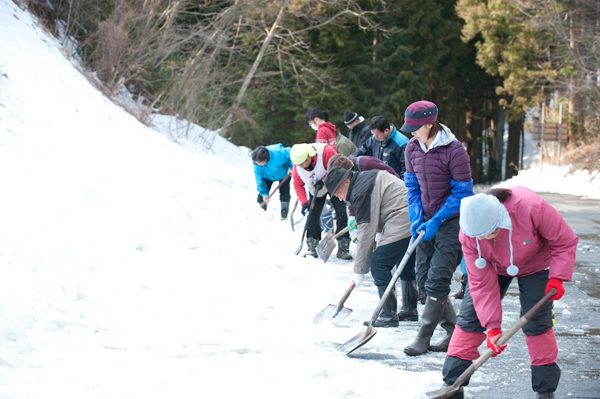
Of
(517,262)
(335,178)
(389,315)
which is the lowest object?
(389,315)

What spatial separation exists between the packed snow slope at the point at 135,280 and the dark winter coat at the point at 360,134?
1.78 metres

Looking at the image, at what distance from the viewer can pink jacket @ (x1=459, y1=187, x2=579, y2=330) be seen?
301 cm

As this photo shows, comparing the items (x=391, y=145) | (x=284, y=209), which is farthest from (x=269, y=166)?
(x=391, y=145)

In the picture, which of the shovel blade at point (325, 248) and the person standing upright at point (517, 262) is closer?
the person standing upright at point (517, 262)

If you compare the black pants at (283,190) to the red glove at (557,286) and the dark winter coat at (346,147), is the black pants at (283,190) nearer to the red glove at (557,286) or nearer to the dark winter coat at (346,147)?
the dark winter coat at (346,147)

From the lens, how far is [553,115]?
2536 centimetres

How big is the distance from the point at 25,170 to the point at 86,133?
2.63m

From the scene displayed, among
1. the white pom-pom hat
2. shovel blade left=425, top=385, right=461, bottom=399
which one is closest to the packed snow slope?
shovel blade left=425, top=385, right=461, bottom=399

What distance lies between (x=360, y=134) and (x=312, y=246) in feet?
6.42

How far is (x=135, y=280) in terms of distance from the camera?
524cm

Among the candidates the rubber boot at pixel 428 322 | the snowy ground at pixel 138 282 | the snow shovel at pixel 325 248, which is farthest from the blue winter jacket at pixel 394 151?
the rubber boot at pixel 428 322

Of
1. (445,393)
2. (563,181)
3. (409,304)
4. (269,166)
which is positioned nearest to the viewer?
(445,393)

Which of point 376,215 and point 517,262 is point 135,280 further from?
point 517,262

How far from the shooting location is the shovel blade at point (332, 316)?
15.4 feet
